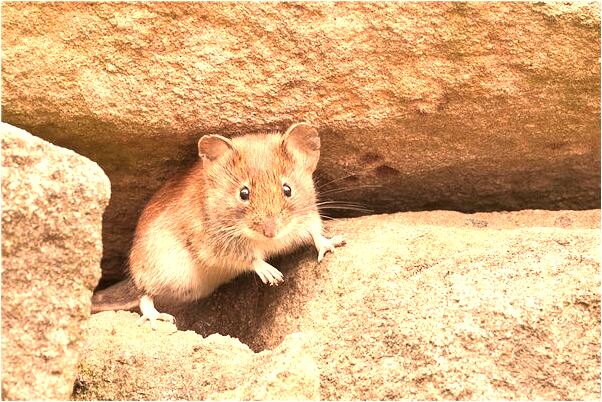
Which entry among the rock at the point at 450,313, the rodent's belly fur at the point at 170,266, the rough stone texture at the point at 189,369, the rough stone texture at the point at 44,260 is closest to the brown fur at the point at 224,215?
the rodent's belly fur at the point at 170,266

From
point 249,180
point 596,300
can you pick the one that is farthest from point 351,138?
point 596,300

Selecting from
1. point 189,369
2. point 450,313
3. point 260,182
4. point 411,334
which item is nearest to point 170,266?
point 260,182

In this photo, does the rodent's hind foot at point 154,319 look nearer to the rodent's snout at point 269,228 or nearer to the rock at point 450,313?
the rock at point 450,313

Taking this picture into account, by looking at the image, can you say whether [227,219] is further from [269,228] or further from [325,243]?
[325,243]

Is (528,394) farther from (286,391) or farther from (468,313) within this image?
(286,391)

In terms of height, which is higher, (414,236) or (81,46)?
(81,46)

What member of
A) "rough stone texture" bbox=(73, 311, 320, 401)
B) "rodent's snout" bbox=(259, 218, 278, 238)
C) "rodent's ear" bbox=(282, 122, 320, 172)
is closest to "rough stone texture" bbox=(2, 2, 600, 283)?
"rodent's ear" bbox=(282, 122, 320, 172)
